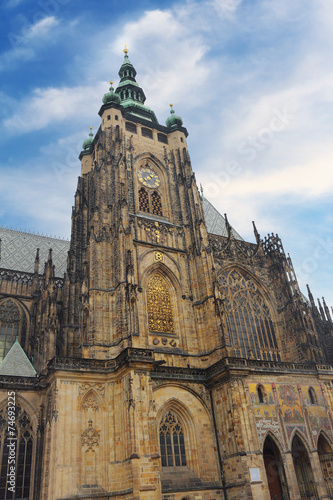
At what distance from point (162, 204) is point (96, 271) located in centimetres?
842

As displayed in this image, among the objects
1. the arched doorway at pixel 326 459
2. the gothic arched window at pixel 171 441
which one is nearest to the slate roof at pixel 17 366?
the gothic arched window at pixel 171 441

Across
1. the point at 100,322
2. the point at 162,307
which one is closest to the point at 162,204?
the point at 162,307

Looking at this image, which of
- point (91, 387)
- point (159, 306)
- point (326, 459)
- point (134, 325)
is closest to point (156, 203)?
point (159, 306)

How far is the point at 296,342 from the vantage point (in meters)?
27.6

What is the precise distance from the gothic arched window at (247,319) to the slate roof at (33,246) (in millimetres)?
6092

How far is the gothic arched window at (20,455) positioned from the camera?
19.7 metres

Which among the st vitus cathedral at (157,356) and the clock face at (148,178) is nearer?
the st vitus cathedral at (157,356)

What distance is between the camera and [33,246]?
124 feet

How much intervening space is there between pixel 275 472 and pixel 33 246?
26346mm

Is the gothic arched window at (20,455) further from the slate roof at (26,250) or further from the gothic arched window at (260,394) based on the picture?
the slate roof at (26,250)

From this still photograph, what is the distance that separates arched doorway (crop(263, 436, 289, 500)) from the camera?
21516 mm

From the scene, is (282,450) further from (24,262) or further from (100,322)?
(24,262)

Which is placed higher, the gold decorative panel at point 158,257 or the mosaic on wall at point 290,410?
the gold decorative panel at point 158,257

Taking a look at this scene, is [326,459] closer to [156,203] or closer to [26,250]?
[156,203]
